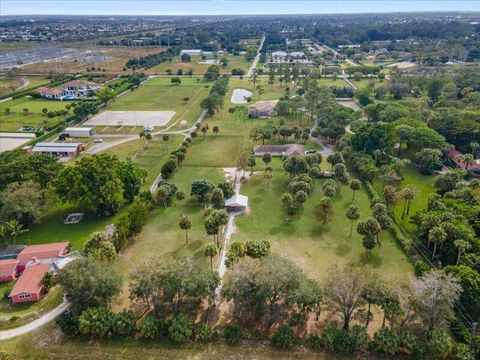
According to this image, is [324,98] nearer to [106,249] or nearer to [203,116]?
[203,116]

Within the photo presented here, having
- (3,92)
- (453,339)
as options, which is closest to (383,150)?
(453,339)

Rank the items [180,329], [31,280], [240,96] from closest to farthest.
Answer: [180,329] < [31,280] < [240,96]

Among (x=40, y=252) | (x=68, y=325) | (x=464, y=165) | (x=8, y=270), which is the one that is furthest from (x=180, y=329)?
(x=464, y=165)

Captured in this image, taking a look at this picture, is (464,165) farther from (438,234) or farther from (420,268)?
(420,268)

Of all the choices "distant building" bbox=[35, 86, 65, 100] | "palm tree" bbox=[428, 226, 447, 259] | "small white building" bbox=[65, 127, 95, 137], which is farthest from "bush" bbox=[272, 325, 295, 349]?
"distant building" bbox=[35, 86, 65, 100]

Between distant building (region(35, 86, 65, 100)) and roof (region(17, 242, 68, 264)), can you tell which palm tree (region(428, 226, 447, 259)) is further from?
distant building (region(35, 86, 65, 100))
